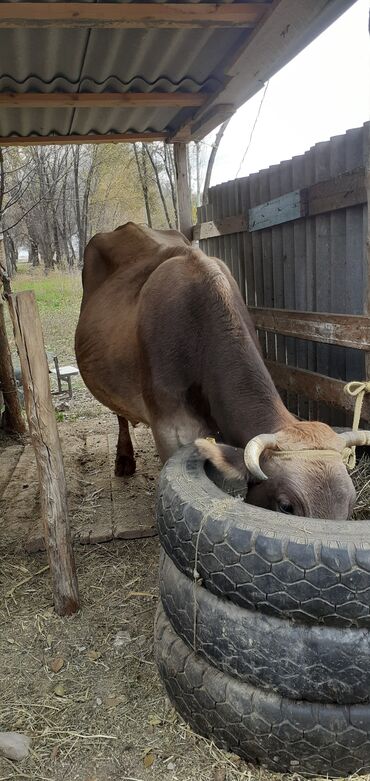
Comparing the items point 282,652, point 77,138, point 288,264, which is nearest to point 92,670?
point 282,652

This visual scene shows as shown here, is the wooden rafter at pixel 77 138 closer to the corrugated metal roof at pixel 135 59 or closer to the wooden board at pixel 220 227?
the corrugated metal roof at pixel 135 59

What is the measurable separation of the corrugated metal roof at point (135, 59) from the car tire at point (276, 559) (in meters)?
2.63

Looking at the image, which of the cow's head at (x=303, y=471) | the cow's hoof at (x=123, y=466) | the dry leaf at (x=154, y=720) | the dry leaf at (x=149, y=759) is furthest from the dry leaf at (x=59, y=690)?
the cow's hoof at (x=123, y=466)

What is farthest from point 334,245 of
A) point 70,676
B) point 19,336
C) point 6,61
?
point 70,676

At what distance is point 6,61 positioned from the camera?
13.7 ft

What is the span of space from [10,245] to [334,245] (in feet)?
78.5

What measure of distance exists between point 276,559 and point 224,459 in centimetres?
88

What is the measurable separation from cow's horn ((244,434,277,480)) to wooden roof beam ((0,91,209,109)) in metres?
3.48

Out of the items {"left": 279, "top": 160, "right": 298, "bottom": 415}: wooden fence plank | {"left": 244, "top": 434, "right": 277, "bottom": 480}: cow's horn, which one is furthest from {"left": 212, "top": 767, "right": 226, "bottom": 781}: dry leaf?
{"left": 279, "top": 160, "right": 298, "bottom": 415}: wooden fence plank

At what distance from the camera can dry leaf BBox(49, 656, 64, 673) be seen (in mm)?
2893

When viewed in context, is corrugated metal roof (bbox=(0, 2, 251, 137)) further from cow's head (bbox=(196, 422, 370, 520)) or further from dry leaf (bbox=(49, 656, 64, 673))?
dry leaf (bbox=(49, 656, 64, 673))

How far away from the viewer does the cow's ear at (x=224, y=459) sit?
9.17 ft

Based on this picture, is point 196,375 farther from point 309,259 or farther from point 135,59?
point 135,59

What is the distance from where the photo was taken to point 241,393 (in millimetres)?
3104
